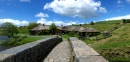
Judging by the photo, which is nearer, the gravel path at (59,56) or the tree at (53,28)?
the gravel path at (59,56)

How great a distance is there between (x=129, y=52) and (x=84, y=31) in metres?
31.8

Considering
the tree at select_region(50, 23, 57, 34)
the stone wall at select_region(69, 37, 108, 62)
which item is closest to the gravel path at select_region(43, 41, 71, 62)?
the stone wall at select_region(69, 37, 108, 62)

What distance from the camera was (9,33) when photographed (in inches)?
3199

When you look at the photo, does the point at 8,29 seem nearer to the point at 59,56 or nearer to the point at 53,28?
the point at 53,28

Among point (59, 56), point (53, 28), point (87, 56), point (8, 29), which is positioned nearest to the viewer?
point (87, 56)

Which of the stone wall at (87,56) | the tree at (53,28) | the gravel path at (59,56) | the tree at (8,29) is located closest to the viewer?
the stone wall at (87,56)

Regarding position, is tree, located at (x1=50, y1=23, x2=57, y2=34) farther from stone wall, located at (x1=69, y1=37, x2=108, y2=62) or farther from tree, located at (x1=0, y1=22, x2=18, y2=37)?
stone wall, located at (x1=69, y1=37, x2=108, y2=62)

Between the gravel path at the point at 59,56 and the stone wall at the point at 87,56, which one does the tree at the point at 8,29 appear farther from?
the stone wall at the point at 87,56

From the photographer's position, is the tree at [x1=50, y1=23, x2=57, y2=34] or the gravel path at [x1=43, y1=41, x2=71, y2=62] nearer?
the gravel path at [x1=43, y1=41, x2=71, y2=62]

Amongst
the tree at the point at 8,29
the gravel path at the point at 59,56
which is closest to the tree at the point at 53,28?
the tree at the point at 8,29

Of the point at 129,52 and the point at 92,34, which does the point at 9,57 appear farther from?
the point at 92,34

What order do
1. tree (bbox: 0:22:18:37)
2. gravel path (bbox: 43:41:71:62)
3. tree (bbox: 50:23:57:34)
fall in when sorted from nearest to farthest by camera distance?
gravel path (bbox: 43:41:71:62)
tree (bbox: 0:22:18:37)
tree (bbox: 50:23:57:34)

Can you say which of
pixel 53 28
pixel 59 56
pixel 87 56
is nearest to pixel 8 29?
pixel 53 28

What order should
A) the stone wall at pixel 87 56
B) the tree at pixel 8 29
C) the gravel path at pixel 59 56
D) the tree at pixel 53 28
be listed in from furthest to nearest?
the tree at pixel 53 28, the tree at pixel 8 29, the gravel path at pixel 59 56, the stone wall at pixel 87 56
